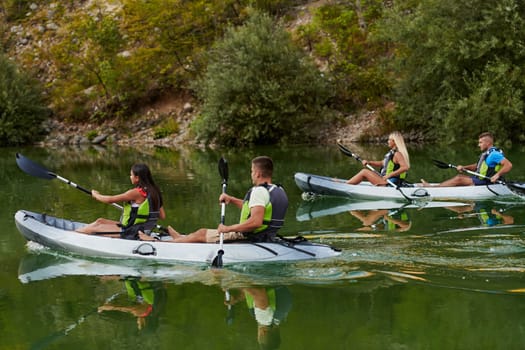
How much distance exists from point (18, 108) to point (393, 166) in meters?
24.4

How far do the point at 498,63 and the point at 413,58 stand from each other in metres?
3.44

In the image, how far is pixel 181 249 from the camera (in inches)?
339

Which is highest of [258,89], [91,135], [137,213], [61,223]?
[258,89]

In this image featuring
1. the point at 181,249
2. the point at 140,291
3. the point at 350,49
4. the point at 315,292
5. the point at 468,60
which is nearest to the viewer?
the point at 315,292

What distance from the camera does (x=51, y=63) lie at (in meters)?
40.2

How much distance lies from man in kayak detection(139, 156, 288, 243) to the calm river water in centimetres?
39

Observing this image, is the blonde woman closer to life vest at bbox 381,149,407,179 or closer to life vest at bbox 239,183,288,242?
life vest at bbox 381,149,407,179

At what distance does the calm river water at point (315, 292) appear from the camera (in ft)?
20.5

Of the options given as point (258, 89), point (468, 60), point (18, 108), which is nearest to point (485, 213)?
point (468, 60)

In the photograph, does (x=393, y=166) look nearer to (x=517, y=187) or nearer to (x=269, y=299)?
(x=517, y=187)

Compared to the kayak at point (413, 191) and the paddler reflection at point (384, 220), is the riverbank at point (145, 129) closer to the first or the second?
the kayak at point (413, 191)

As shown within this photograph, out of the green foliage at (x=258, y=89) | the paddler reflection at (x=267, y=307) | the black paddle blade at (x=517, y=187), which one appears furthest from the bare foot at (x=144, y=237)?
the green foliage at (x=258, y=89)

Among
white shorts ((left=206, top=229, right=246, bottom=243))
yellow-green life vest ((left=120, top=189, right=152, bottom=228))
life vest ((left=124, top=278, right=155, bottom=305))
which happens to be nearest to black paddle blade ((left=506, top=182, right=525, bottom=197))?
white shorts ((left=206, top=229, right=246, bottom=243))

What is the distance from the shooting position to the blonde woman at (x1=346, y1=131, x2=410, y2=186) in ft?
44.0
